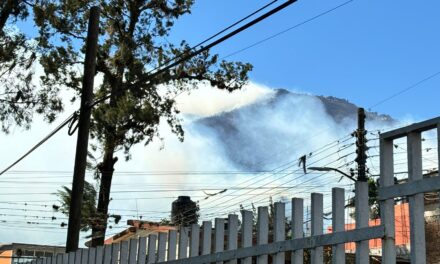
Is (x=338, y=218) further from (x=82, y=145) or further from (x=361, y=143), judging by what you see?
(x=361, y=143)

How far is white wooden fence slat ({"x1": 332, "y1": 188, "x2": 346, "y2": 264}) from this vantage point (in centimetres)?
348

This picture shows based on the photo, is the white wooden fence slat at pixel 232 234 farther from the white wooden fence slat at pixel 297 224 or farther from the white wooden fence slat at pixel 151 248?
the white wooden fence slat at pixel 151 248

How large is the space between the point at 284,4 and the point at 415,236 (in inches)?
118

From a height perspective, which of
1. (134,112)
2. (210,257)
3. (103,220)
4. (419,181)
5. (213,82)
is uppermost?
(213,82)

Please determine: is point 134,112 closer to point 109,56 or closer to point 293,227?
point 109,56

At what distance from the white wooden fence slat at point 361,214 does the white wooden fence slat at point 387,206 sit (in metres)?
0.13

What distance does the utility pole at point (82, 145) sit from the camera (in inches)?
377

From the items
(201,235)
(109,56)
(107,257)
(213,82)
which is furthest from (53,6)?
(201,235)

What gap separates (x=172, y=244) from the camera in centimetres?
544

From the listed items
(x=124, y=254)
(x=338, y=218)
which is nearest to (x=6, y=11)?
(x=124, y=254)

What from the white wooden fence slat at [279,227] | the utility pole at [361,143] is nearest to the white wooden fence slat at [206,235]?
the white wooden fence slat at [279,227]

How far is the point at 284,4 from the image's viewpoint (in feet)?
17.9

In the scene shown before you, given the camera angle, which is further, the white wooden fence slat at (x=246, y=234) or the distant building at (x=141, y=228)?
the distant building at (x=141, y=228)

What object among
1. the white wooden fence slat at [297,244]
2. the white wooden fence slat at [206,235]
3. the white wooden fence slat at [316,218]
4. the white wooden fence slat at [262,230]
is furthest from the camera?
the white wooden fence slat at [206,235]
